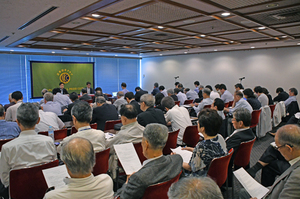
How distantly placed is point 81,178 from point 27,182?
100 cm

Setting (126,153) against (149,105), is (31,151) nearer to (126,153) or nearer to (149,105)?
(126,153)

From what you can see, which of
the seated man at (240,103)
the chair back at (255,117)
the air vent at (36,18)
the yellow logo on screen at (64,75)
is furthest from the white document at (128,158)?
the yellow logo on screen at (64,75)

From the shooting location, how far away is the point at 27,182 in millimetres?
2033

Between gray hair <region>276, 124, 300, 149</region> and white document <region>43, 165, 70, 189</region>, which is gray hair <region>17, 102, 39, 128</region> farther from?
gray hair <region>276, 124, 300, 149</region>

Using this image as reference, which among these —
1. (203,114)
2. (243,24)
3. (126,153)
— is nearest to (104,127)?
(126,153)

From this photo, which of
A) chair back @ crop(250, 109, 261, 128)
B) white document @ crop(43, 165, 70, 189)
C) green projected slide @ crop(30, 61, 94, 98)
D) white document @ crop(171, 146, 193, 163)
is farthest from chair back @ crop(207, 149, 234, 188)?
green projected slide @ crop(30, 61, 94, 98)

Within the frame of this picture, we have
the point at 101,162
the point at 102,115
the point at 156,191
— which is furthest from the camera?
the point at 102,115

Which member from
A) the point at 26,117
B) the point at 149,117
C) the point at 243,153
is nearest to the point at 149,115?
the point at 149,117

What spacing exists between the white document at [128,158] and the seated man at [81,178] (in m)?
0.76

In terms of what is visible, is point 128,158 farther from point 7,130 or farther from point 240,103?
point 240,103

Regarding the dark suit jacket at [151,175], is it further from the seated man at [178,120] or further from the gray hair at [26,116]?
the seated man at [178,120]

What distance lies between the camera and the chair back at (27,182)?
198 cm

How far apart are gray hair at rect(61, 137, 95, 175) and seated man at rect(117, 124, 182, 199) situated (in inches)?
13.4

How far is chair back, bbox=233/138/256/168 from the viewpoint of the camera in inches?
109
